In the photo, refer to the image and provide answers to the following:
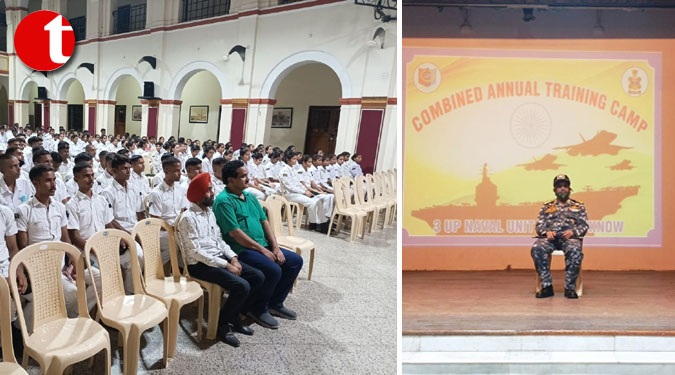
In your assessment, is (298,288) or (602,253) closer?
(298,288)

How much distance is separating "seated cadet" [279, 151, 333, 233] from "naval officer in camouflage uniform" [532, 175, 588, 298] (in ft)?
7.13

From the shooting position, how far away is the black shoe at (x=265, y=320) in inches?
104

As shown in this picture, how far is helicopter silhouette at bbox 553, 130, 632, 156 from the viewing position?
435 cm

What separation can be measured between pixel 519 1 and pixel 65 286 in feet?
13.3

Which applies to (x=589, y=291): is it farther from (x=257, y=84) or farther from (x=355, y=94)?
(x=257, y=84)

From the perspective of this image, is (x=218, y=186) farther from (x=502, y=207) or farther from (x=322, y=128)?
(x=322, y=128)

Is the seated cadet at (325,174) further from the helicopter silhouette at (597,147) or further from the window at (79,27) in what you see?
the window at (79,27)

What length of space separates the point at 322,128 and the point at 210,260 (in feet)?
24.5

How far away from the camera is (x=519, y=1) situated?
4.30m

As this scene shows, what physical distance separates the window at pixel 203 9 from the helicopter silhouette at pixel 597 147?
4347 millimetres

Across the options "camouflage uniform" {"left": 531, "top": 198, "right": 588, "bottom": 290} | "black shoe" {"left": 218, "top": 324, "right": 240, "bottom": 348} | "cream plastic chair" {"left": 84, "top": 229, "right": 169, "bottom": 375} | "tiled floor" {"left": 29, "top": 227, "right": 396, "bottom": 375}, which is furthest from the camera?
"camouflage uniform" {"left": 531, "top": 198, "right": 588, "bottom": 290}

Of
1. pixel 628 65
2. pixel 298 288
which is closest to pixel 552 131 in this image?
pixel 628 65

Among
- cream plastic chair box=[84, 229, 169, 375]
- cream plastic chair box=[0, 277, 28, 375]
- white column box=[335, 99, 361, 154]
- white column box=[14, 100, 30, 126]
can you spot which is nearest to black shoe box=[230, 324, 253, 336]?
cream plastic chair box=[84, 229, 169, 375]

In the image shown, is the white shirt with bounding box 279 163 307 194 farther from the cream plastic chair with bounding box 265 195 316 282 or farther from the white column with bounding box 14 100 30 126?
the white column with bounding box 14 100 30 126
